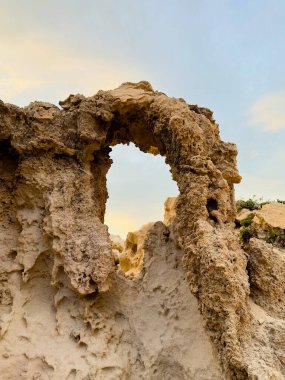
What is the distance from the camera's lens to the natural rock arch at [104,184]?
4441 millimetres

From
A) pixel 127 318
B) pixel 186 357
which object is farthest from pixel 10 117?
pixel 186 357

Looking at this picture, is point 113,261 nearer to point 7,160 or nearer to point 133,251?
point 7,160

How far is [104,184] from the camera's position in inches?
257

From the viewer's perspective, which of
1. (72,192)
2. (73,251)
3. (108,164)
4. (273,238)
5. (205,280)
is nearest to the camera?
(205,280)

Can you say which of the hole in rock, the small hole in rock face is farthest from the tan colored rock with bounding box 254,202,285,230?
the hole in rock

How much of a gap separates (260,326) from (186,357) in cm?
94

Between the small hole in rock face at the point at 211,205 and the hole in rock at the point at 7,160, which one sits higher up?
the hole in rock at the point at 7,160

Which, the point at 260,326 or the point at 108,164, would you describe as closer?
the point at 260,326

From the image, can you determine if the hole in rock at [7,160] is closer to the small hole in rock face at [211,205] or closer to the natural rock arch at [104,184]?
the natural rock arch at [104,184]

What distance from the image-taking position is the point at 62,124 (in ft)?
19.5

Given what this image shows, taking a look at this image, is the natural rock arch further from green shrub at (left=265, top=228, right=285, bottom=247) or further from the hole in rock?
green shrub at (left=265, top=228, right=285, bottom=247)

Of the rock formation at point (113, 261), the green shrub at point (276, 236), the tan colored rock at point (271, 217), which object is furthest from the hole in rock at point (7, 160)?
the tan colored rock at point (271, 217)

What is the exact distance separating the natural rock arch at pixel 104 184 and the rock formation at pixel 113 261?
0.02 meters

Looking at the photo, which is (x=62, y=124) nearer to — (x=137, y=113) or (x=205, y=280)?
(x=137, y=113)
